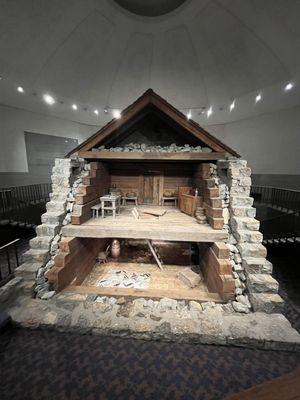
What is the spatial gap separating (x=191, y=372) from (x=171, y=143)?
5.44 meters

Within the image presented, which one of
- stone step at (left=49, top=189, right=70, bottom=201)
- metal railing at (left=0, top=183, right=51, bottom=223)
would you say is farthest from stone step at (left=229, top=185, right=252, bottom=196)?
metal railing at (left=0, top=183, right=51, bottom=223)

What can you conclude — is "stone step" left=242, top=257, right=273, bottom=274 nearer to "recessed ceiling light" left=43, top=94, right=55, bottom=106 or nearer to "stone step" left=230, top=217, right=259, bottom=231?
"stone step" left=230, top=217, right=259, bottom=231

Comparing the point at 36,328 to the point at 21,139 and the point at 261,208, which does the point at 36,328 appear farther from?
the point at 261,208

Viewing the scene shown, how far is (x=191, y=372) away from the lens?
258 cm

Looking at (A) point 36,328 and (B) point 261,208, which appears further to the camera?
(B) point 261,208

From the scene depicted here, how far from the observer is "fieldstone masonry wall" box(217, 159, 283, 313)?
11.2 feet

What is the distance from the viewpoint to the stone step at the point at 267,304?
130 inches

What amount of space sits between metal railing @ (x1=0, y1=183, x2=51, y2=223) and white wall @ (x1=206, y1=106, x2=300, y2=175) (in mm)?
11536

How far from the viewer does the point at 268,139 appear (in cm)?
1034

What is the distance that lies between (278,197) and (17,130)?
13.9 metres

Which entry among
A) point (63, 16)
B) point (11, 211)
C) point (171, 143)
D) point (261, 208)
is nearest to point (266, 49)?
point (171, 143)

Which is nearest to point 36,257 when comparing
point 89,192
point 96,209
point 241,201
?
point 96,209

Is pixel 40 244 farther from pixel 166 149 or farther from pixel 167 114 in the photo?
pixel 167 114

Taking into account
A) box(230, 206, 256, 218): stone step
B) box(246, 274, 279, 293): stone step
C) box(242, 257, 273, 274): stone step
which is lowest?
box(246, 274, 279, 293): stone step
